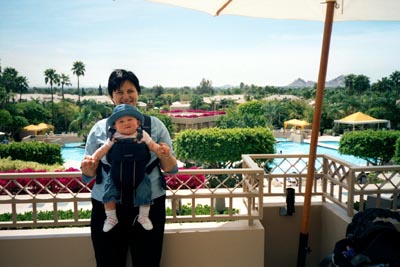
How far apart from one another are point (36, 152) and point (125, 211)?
14696 millimetres

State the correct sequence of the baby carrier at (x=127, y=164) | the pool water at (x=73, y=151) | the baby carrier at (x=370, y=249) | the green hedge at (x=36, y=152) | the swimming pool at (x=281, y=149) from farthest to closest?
the pool water at (x=73, y=151) < the swimming pool at (x=281, y=149) < the green hedge at (x=36, y=152) < the baby carrier at (x=127, y=164) < the baby carrier at (x=370, y=249)

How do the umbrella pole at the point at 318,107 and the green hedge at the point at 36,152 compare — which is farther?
the green hedge at the point at 36,152

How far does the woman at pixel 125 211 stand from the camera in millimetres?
1519

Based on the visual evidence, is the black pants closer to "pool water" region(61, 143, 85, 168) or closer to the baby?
the baby

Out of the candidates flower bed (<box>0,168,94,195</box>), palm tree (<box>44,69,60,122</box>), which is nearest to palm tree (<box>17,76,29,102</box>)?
palm tree (<box>44,69,60,122</box>)

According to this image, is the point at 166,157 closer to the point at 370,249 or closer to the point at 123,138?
the point at 123,138

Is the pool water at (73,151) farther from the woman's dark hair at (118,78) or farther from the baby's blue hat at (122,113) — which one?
the baby's blue hat at (122,113)

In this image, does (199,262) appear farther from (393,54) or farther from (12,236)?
(393,54)

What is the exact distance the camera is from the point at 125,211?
1528 mm

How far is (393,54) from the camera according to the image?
2419 inches

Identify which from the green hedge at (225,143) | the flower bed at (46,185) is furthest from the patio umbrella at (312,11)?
the green hedge at (225,143)

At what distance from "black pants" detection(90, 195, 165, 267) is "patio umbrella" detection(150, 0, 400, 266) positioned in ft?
3.55

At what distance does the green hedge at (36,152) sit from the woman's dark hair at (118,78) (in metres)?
14.4

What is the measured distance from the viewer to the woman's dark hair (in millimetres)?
1507
